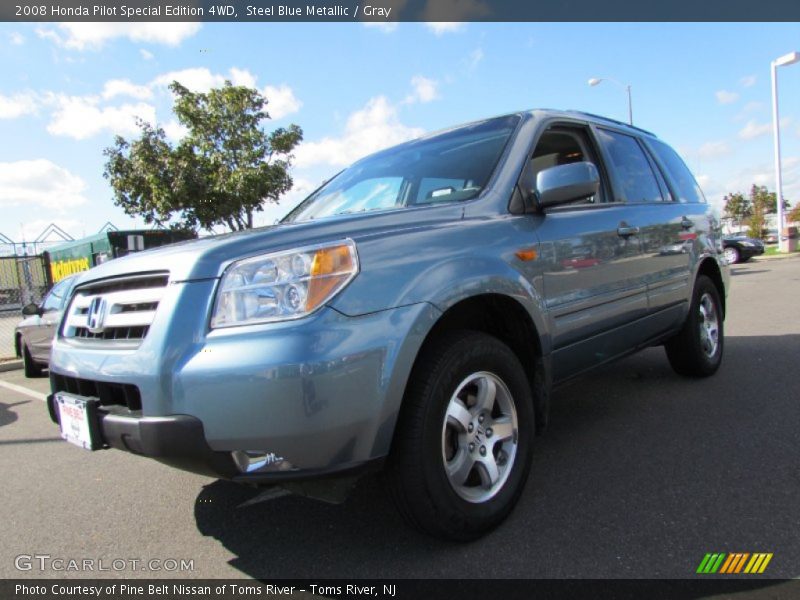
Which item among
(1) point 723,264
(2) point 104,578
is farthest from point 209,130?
(2) point 104,578

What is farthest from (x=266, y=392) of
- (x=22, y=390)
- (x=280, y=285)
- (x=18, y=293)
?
(x=18, y=293)

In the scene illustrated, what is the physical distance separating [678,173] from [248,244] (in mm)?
3972

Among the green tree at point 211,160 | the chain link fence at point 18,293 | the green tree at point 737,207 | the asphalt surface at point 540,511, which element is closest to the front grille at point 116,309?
the asphalt surface at point 540,511

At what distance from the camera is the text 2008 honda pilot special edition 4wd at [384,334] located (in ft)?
6.02

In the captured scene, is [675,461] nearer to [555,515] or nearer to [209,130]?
[555,515]

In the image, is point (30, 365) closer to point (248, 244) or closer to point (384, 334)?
point (248, 244)

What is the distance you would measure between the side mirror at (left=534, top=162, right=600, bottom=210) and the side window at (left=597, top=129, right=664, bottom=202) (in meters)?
1.11

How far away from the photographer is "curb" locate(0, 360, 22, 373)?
30.6 feet

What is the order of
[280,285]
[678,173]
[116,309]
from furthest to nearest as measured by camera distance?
[678,173], [116,309], [280,285]

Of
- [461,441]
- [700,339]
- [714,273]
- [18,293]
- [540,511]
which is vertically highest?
[18,293]

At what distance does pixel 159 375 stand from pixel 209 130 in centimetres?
1937

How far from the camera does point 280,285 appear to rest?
192 cm

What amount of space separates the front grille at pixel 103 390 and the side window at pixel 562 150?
2.23 m

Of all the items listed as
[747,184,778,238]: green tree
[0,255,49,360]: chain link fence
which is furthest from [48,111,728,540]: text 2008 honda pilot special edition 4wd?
[747,184,778,238]: green tree
